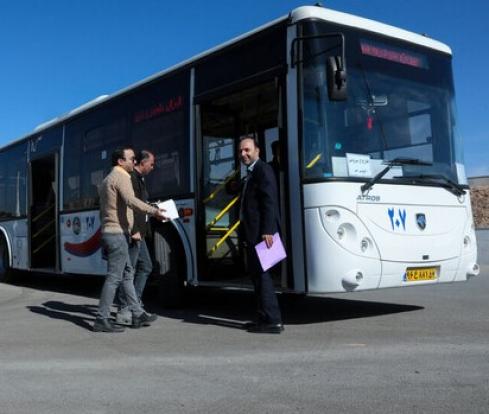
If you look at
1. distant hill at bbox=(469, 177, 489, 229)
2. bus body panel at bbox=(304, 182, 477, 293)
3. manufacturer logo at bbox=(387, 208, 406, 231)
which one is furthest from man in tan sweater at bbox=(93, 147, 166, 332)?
distant hill at bbox=(469, 177, 489, 229)

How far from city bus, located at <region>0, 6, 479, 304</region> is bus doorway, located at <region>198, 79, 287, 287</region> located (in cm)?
2

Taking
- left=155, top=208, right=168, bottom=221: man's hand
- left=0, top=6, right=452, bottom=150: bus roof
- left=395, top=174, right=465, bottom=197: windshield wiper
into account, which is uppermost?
left=0, top=6, right=452, bottom=150: bus roof

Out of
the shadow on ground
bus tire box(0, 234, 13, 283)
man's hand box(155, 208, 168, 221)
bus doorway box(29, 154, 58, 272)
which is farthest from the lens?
bus tire box(0, 234, 13, 283)

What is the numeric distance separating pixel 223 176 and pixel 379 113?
2.41 m

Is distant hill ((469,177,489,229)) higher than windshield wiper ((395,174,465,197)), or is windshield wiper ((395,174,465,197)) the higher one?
distant hill ((469,177,489,229))

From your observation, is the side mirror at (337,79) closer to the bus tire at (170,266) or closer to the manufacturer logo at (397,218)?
the manufacturer logo at (397,218)

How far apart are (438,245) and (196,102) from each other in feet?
11.5

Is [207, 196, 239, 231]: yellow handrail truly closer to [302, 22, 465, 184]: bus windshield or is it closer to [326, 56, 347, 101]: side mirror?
[302, 22, 465, 184]: bus windshield

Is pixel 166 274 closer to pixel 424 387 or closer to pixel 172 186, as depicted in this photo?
pixel 172 186

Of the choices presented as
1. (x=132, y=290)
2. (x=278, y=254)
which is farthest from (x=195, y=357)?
(x=132, y=290)

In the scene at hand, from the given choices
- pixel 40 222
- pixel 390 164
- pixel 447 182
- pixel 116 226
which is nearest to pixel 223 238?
pixel 116 226

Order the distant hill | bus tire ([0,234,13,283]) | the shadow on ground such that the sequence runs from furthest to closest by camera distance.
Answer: the distant hill, bus tire ([0,234,13,283]), the shadow on ground

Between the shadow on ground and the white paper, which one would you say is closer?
the white paper

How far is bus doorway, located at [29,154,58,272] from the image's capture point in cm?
1243
